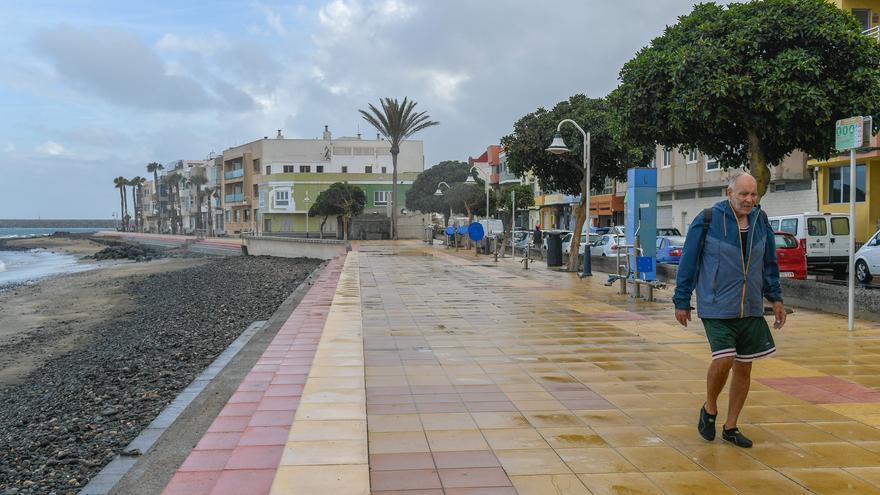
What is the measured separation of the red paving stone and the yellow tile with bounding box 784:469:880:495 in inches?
114

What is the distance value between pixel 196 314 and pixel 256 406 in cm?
1352

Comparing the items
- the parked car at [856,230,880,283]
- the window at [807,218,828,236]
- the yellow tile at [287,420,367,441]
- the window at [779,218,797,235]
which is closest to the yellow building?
the window at [807,218,828,236]

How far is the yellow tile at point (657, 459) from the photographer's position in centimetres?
423

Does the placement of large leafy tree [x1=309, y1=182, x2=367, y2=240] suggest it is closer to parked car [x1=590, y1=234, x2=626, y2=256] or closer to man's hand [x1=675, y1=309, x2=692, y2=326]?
parked car [x1=590, y1=234, x2=626, y2=256]

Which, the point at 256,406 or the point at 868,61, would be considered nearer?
the point at 256,406

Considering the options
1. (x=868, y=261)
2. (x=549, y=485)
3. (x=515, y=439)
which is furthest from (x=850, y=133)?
(x=868, y=261)

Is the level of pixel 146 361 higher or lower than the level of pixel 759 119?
lower

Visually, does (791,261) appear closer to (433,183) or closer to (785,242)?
(785,242)

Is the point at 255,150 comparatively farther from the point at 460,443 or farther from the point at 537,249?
the point at 460,443

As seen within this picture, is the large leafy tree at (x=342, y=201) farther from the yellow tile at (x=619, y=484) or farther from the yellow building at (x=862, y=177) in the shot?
the yellow tile at (x=619, y=484)

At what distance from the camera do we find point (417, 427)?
16.8ft

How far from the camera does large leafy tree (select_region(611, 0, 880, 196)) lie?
1090cm

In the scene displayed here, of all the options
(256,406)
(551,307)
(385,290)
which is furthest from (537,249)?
(256,406)

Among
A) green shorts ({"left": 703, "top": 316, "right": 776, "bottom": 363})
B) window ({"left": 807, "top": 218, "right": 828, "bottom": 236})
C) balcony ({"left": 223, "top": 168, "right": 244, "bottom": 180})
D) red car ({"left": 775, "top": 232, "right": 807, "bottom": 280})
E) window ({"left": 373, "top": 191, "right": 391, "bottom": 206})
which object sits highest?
balcony ({"left": 223, "top": 168, "right": 244, "bottom": 180})
